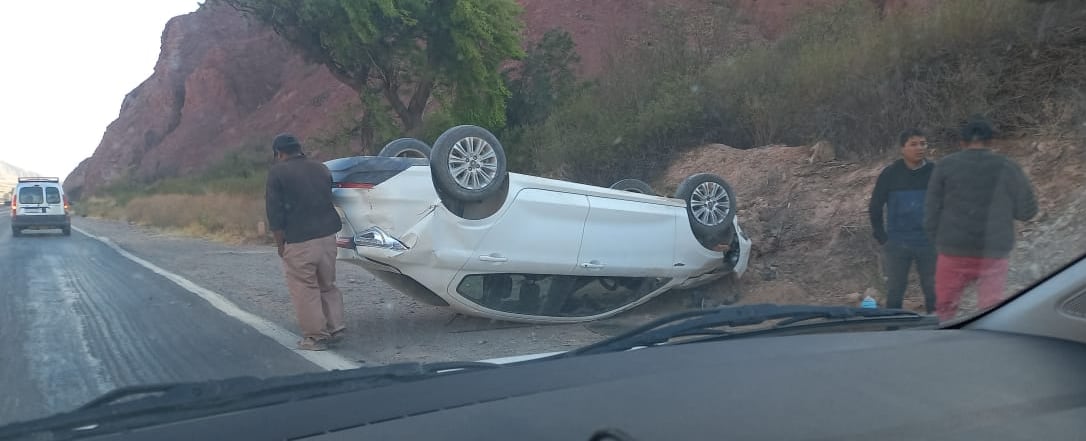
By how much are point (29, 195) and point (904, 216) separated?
99.2ft

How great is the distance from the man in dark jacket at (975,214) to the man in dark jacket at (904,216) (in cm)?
59

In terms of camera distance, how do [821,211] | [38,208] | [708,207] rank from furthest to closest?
[38,208] < [821,211] < [708,207]

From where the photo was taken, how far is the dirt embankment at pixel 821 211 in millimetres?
8448

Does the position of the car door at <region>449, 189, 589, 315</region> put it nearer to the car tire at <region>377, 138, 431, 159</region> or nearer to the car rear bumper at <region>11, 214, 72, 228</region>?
the car tire at <region>377, 138, 431, 159</region>

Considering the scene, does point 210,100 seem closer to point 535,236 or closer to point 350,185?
point 350,185

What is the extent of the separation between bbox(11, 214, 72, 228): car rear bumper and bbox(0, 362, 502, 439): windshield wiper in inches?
1203

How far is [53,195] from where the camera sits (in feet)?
99.0

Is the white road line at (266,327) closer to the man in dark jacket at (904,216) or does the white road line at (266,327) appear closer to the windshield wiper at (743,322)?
the windshield wiper at (743,322)

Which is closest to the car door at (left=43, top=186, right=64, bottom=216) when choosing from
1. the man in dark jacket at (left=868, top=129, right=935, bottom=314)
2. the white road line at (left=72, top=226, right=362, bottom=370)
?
the white road line at (left=72, top=226, right=362, bottom=370)

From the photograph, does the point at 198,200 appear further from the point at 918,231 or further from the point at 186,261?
the point at 918,231

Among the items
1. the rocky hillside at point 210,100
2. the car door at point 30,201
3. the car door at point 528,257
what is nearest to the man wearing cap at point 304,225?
the car door at point 528,257

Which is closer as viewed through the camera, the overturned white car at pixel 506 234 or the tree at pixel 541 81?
the overturned white car at pixel 506 234

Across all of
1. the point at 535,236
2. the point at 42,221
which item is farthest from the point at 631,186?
the point at 42,221

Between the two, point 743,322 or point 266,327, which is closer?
point 743,322
